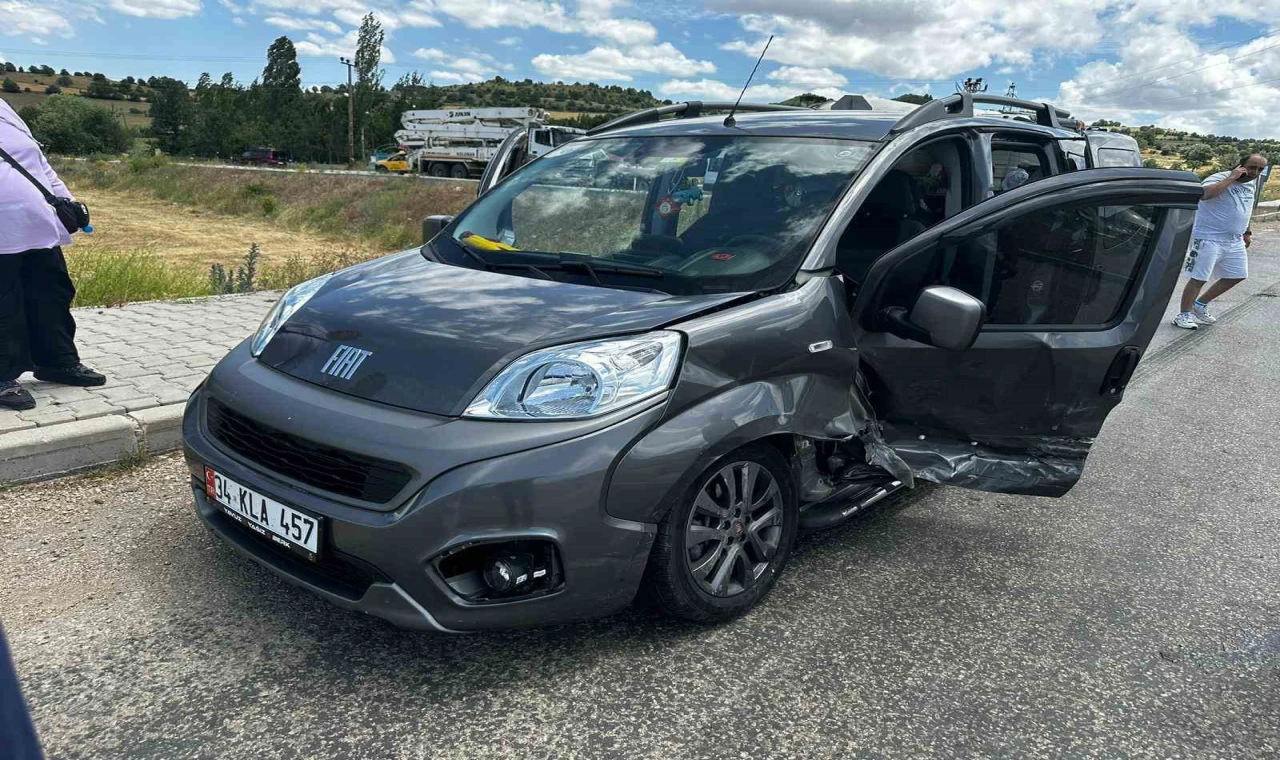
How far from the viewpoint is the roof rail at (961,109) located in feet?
11.9

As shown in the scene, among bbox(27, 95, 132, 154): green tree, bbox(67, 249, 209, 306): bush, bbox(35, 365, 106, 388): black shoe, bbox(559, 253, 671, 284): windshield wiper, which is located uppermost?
bbox(559, 253, 671, 284): windshield wiper

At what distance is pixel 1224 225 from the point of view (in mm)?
8805

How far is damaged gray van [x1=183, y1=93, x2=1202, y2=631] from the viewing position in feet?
8.11

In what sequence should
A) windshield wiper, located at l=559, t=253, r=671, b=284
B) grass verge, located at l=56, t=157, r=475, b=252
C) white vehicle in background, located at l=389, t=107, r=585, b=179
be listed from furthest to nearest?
white vehicle in background, located at l=389, t=107, r=585, b=179 → grass verge, located at l=56, t=157, r=475, b=252 → windshield wiper, located at l=559, t=253, r=671, b=284

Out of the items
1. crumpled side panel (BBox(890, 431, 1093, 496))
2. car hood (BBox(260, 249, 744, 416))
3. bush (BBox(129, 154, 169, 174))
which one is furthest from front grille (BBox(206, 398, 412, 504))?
bush (BBox(129, 154, 169, 174))

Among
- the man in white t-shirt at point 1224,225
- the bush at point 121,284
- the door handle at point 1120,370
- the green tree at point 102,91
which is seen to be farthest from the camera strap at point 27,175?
the green tree at point 102,91

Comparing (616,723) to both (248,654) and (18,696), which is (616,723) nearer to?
(248,654)

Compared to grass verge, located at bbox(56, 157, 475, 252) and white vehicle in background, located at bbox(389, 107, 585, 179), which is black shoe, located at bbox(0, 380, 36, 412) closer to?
grass verge, located at bbox(56, 157, 475, 252)

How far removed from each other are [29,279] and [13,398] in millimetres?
598

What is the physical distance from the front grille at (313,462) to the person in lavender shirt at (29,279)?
2130mm

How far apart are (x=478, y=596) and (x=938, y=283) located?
2026mm

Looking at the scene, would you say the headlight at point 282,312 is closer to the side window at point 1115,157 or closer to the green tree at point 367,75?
the side window at point 1115,157

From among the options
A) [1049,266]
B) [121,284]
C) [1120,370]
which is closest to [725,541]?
[1049,266]

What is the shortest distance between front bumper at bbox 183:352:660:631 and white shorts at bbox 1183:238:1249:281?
332 inches
